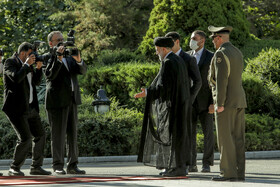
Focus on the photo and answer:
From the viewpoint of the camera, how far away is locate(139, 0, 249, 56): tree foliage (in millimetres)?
20328

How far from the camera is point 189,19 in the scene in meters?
20.5

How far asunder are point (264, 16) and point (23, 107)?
22.6 m

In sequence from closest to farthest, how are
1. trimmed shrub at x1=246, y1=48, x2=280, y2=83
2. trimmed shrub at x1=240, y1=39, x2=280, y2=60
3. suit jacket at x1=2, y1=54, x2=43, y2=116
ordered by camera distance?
suit jacket at x1=2, y1=54, x2=43, y2=116, trimmed shrub at x1=246, y1=48, x2=280, y2=83, trimmed shrub at x1=240, y1=39, x2=280, y2=60

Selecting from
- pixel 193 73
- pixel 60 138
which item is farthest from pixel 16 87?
pixel 193 73

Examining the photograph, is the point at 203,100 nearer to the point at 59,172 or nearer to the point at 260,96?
the point at 59,172

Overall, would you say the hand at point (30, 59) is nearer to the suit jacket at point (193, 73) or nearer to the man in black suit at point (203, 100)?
the suit jacket at point (193, 73)

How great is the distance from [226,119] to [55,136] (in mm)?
2791

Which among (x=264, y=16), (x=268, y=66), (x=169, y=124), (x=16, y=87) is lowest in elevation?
(x=169, y=124)

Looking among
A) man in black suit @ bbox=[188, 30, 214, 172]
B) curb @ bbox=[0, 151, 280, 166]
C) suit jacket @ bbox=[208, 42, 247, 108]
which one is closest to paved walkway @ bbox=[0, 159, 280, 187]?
curb @ bbox=[0, 151, 280, 166]

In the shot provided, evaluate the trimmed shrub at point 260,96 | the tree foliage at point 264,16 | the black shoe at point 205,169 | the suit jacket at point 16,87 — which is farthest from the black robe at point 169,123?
the tree foliage at point 264,16

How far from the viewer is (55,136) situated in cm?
1006

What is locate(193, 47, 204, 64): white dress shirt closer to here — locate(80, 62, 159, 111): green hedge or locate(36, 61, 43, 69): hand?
locate(36, 61, 43, 69): hand

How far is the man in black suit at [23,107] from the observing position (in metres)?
9.79

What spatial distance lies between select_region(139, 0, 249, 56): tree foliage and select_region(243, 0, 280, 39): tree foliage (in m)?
7.36
